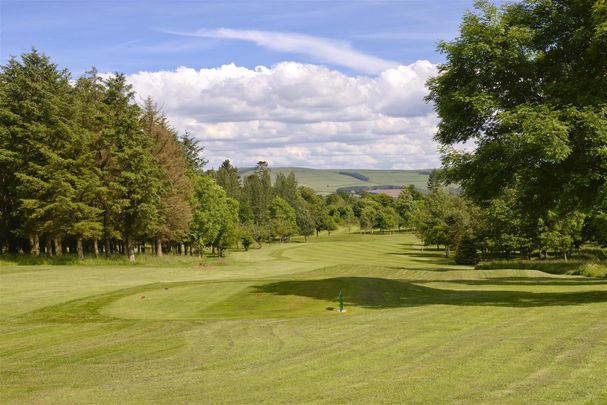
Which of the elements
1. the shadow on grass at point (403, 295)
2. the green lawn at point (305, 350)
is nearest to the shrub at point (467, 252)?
the shadow on grass at point (403, 295)

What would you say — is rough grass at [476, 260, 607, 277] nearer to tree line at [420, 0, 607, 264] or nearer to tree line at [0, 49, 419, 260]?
tree line at [420, 0, 607, 264]

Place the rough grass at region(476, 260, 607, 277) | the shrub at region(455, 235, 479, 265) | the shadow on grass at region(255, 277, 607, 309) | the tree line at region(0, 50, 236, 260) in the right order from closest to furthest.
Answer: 1. the shadow on grass at region(255, 277, 607, 309)
2. the rough grass at region(476, 260, 607, 277)
3. the tree line at region(0, 50, 236, 260)
4. the shrub at region(455, 235, 479, 265)

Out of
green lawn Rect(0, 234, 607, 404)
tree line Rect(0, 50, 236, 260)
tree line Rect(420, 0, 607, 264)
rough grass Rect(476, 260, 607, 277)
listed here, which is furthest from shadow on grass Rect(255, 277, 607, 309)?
tree line Rect(0, 50, 236, 260)

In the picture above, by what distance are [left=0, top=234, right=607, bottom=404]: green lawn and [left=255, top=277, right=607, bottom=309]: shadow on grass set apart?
0.20 metres

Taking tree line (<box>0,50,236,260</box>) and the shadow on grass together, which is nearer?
the shadow on grass

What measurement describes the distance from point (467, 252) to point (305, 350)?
77.7 meters

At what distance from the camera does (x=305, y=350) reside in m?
14.8

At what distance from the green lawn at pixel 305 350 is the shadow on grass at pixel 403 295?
20cm

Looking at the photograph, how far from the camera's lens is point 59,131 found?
187ft

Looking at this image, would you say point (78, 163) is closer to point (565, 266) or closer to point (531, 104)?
point (531, 104)

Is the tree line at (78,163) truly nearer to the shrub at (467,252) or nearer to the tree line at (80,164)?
the tree line at (80,164)

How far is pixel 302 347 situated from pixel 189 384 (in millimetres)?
4210

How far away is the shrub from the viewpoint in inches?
3425

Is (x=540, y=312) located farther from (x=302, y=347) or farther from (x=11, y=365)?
(x=11, y=365)
